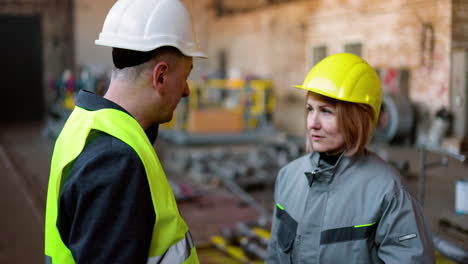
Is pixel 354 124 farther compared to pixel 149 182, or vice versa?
pixel 354 124

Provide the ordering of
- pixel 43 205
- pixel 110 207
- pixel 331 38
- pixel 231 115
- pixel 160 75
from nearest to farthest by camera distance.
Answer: pixel 110 207 → pixel 160 75 → pixel 43 205 → pixel 231 115 → pixel 331 38

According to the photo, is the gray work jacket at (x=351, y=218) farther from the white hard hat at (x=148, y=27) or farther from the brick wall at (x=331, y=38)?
the brick wall at (x=331, y=38)

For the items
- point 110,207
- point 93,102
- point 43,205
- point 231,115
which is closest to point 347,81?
point 93,102

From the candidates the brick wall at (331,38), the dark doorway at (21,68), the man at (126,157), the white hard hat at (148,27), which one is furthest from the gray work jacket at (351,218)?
the dark doorway at (21,68)

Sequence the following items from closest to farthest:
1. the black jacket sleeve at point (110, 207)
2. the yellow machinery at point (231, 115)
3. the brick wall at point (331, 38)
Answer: the black jacket sleeve at point (110, 207), the brick wall at point (331, 38), the yellow machinery at point (231, 115)

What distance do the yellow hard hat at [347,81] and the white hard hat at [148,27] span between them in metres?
0.67

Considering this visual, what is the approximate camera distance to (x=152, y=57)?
4.35 ft

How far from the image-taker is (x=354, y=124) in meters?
1.90

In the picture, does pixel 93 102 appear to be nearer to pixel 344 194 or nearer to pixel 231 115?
pixel 344 194

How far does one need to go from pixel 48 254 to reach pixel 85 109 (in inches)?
15.2

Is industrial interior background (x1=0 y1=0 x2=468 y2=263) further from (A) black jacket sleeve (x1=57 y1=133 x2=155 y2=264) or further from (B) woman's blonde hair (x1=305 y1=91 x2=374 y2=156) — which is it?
(A) black jacket sleeve (x1=57 y1=133 x2=155 y2=264)

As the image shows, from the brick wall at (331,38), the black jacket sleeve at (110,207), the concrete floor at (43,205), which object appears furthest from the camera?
the brick wall at (331,38)

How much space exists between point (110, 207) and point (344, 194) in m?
0.98

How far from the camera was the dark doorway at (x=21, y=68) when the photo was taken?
57.5ft
